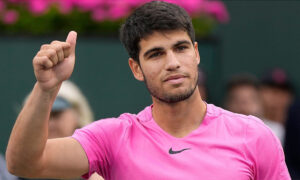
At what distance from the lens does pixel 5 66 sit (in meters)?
6.41

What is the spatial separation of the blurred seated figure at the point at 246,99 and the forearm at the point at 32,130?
3765mm

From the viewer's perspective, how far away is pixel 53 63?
121 inches

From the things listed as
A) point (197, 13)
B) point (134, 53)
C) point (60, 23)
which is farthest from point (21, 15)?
→ point (134, 53)

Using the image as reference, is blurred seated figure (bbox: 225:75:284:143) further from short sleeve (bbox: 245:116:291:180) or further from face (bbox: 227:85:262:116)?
short sleeve (bbox: 245:116:291:180)

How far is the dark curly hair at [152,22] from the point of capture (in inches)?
132

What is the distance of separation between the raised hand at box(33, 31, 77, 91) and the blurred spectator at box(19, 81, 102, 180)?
1.96 m

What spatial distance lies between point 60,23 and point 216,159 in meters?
3.87

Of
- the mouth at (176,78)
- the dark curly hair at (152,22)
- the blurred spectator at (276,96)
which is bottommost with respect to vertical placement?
the blurred spectator at (276,96)

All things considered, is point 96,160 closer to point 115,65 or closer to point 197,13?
point 115,65

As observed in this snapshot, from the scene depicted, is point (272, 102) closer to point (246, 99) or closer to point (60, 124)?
point (246, 99)

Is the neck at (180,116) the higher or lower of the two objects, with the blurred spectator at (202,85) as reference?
higher

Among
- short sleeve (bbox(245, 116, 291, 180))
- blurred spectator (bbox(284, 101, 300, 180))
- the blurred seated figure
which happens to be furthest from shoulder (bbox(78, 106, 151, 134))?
the blurred seated figure

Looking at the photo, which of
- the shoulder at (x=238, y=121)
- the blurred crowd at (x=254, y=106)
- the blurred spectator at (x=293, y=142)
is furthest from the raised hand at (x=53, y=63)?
the blurred spectator at (x=293, y=142)

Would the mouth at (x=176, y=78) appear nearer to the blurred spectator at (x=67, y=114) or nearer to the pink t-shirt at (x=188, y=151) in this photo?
the pink t-shirt at (x=188, y=151)
